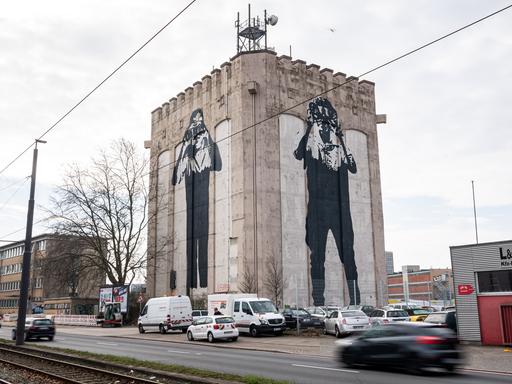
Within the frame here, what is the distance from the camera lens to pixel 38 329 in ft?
102

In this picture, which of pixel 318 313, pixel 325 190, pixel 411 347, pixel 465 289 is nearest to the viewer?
pixel 411 347

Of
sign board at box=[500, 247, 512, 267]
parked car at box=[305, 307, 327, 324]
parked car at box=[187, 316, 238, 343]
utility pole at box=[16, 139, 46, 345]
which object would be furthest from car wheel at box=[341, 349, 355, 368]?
parked car at box=[305, 307, 327, 324]

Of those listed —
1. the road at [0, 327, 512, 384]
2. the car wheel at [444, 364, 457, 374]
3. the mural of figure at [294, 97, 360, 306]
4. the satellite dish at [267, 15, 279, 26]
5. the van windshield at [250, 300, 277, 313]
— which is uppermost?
the satellite dish at [267, 15, 279, 26]

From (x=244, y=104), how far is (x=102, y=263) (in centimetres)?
2110

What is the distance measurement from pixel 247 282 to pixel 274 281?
2260mm

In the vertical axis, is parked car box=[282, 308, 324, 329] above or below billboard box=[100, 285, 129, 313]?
below

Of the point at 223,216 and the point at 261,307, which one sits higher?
the point at 223,216

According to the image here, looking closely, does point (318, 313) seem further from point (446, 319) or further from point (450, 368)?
point (450, 368)

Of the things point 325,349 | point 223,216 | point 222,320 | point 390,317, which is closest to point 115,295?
point 223,216

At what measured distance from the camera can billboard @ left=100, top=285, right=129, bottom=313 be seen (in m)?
46.1

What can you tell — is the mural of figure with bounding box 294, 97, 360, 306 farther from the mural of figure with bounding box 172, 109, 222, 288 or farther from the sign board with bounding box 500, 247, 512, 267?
the sign board with bounding box 500, 247, 512, 267

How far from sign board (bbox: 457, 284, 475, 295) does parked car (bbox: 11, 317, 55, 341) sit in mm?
22838

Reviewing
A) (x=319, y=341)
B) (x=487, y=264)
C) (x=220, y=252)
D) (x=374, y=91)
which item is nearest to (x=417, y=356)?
(x=487, y=264)

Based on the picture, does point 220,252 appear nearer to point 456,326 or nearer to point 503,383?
point 456,326
